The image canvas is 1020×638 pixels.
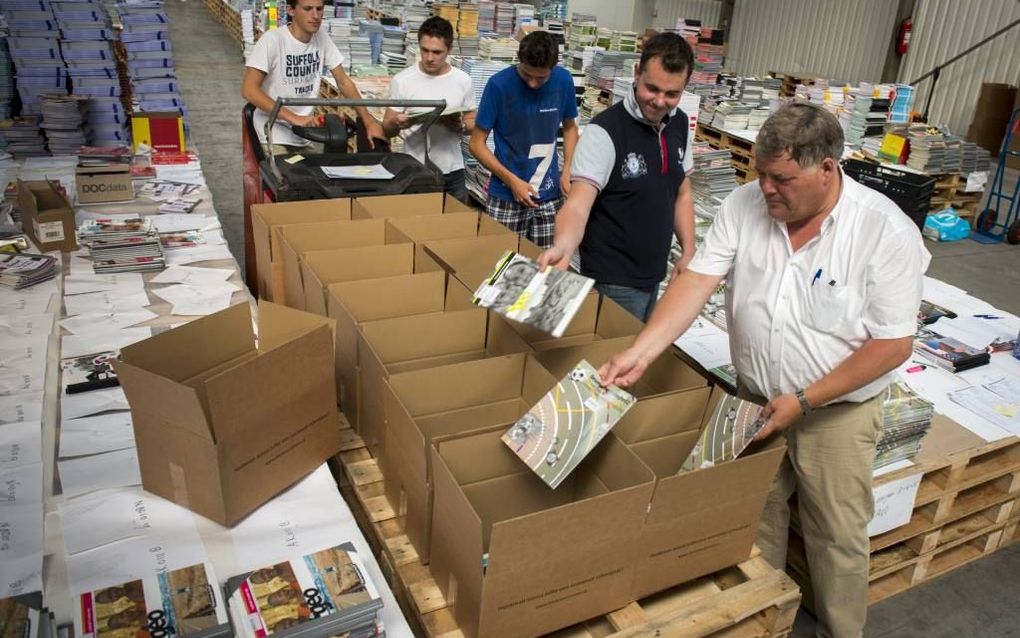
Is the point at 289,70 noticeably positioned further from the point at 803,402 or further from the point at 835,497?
the point at 835,497

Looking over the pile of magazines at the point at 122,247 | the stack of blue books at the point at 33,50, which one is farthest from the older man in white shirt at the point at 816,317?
the stack of blue books at the point at 33,50

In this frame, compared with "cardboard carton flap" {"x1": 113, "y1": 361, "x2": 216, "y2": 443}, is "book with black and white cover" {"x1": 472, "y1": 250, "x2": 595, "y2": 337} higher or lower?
higher

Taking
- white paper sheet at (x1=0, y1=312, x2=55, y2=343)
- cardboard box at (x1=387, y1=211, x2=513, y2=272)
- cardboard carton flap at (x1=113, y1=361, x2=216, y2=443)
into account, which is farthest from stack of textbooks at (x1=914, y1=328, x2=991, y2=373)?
white paper sheet at (x1=0, y1=312, x2=55, y2=343)

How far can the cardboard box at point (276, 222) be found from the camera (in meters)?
2.86

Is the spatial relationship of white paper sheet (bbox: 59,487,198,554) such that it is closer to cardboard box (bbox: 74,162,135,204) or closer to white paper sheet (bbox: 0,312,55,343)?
white paper sheet (bbox: 0,312,55,343)

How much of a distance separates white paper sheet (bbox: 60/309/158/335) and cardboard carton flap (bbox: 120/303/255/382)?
3.25 ft

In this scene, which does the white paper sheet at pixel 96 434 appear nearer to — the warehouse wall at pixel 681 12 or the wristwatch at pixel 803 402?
the wristwatch at pixel 803 402

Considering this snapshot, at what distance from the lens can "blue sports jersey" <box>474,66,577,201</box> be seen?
3824 mm

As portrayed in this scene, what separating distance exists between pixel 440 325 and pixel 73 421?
3.76 ft

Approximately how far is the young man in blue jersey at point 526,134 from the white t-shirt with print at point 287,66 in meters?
1.11

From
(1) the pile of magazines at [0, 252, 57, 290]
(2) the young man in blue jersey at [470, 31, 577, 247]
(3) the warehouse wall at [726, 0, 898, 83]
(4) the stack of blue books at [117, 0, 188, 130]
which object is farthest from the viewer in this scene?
(3) the warehouse wall at [726, 0, 898, 83]

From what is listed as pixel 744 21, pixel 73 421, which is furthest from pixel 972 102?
pixel 73 421

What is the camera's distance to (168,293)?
3.16 meters

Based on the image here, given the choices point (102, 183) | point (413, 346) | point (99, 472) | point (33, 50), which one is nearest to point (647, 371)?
point (413, 346)
